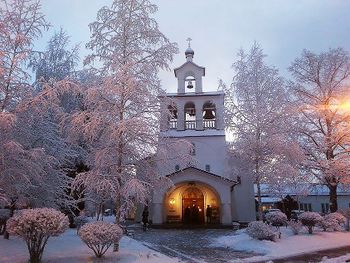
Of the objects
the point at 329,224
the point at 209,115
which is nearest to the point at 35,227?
the point at 329,224

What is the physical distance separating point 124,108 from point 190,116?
20.5 m

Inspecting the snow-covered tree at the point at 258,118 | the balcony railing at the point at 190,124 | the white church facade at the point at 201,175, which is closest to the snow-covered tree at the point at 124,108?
the snow-covered tree at the point at 258,118

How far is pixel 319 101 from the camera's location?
26.1m

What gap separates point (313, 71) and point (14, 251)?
908 inches

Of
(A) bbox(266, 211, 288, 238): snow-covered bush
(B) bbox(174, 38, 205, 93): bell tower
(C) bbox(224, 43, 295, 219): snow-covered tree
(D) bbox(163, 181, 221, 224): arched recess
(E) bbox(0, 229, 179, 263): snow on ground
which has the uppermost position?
(B) bbox(174, 38, 205, 93): bell tower

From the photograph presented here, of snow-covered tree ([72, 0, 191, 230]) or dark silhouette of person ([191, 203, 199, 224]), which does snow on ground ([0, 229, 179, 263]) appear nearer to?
snow-covered tree ([72, 0, 191, 230])

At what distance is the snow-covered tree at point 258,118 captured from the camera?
2173 centimetres

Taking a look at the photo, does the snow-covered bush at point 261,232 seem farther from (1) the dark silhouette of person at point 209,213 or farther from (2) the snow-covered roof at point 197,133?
(2) the snow-covered roof at point 197,133

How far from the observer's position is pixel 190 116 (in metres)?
34.5

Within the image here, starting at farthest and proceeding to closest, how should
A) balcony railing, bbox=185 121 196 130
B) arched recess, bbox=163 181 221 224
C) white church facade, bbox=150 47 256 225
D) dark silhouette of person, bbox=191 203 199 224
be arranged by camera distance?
1. balcony railing, bbox=185 121 196 130
2. dark silhouette of person, bbox=191 203 199 224
3. arched recess, bbox=163 181 221 224
4. white church facade, bbox=150 47 256 225

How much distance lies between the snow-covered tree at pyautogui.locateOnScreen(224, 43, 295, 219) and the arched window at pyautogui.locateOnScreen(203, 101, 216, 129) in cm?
953

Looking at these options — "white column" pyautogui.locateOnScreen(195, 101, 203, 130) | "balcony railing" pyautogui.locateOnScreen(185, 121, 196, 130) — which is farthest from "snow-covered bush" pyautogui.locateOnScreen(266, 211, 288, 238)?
"balcony railing" pyautogui.locateOnScreen(185, 121, 196, 130)

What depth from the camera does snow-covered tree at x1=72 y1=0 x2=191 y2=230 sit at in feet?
44.7

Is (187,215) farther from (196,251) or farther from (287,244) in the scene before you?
(196,251)
